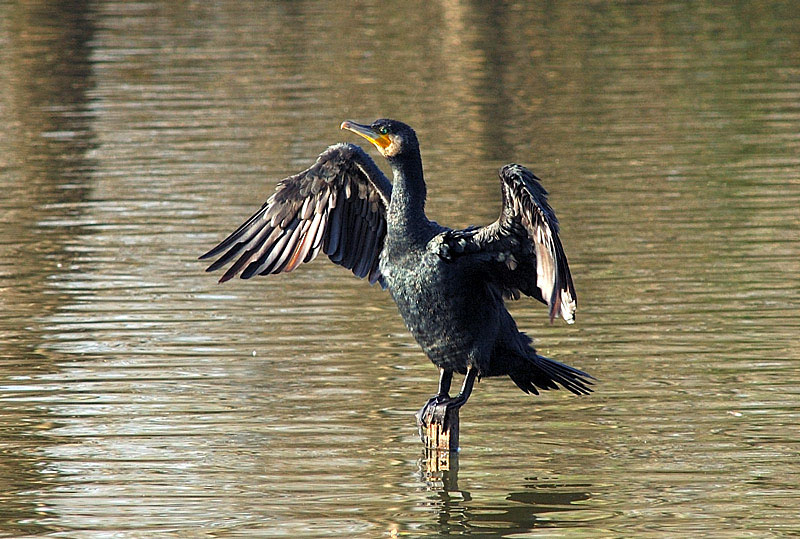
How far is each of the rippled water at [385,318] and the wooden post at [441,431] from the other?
0.35 ft

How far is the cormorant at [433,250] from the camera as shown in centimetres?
617

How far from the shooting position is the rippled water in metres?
6.46

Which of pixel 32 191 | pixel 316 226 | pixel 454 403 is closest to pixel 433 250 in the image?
pixel 454 403

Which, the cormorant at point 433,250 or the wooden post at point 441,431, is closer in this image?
the cormorant at point 433,250

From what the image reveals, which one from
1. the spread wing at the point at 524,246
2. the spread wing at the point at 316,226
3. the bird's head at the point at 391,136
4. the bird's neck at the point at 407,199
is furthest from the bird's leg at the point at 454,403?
the bird's head at the point at 391,136

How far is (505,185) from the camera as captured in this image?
614 cm

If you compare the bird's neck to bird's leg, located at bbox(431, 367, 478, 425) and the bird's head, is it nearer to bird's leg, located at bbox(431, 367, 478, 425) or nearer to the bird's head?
the bird's head

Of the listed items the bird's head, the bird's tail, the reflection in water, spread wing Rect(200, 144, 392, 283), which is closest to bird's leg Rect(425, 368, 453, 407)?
the bird's tail

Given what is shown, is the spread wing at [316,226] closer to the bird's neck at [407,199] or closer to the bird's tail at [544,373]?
the bird's neck at [407,199]

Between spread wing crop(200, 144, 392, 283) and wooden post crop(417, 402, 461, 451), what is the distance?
874mm

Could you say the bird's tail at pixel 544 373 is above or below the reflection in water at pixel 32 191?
above

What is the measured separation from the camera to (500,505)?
20.8 ft

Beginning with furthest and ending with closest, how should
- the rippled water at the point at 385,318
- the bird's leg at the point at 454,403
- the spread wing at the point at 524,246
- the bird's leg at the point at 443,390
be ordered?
the bird's leg at the point at 443,390, the bird's leg at the point at 454,403, the rippled water at the point at 385,318, the spread wing at the point at 524,246

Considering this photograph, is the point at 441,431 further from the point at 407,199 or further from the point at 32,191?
the point at 32,191
